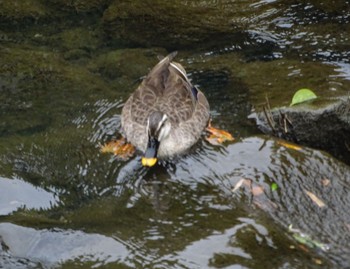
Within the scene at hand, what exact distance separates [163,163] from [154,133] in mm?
393

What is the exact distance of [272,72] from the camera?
917cm

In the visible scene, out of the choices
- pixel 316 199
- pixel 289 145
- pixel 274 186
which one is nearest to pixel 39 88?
pixel 289 145

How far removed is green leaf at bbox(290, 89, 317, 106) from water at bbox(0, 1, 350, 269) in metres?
0.22

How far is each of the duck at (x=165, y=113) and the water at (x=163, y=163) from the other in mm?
206

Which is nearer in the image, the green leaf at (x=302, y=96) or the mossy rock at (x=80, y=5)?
the green leaf at (x=302, y=96)

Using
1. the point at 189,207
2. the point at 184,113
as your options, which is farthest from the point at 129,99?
the point at 189,207

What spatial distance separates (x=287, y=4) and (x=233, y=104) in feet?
8.24

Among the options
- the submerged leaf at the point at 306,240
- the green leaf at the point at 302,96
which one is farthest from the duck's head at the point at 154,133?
the submerged leaf at the point at 306,240

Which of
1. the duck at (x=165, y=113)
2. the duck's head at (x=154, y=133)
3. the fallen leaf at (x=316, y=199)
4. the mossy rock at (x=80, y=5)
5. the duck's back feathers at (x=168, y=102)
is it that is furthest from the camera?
the mossy rock at (x=80, y=5)

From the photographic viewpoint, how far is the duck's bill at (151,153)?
7.58m

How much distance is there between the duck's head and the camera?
7.63 m

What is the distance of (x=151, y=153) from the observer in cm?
770

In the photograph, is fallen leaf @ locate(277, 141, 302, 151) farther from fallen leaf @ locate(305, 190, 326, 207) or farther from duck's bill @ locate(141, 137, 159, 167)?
duck's bill @ locate(141, 137, 159, 167)

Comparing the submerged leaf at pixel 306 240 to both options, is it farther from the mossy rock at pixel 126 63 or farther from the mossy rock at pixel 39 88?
the mossy rock at pixel 126 63
